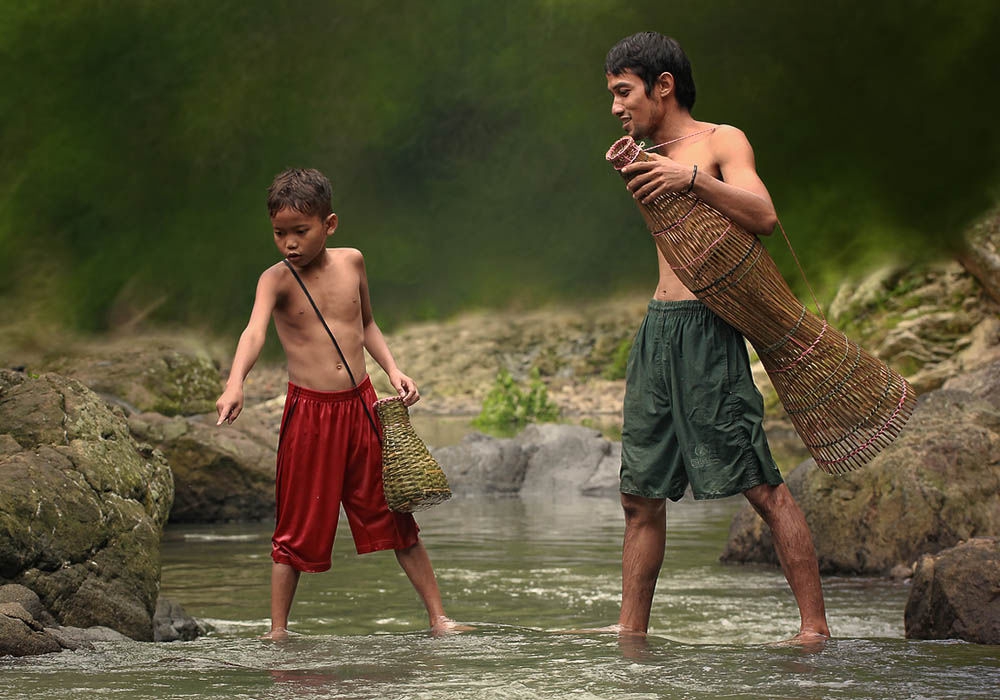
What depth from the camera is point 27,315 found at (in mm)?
12258

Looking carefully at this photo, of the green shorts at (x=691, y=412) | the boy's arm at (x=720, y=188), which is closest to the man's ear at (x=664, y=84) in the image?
the boy's arm at (x=720, y=188)

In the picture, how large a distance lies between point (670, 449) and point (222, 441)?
17.5ft

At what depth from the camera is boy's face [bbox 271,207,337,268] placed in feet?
12.1

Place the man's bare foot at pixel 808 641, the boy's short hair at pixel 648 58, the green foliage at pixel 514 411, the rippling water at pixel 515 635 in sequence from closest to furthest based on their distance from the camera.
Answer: the rippling water at pixel 515 635
the man's bare foot at pixel 808 641
the boy's short hair at pixel 648 58
the green foliage at pixel 514 411

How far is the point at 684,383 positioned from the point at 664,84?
0.79m

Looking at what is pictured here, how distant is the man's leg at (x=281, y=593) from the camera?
12.1 feet

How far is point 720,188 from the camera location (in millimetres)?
3203

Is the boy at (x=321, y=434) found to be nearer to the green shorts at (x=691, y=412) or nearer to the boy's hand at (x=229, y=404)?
the boy's hand at (x=229, y=404)

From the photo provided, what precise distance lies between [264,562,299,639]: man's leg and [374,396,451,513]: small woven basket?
0.35m

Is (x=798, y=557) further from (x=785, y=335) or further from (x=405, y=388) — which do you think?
(x=405, y=388)

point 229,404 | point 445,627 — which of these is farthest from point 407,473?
point 229,404

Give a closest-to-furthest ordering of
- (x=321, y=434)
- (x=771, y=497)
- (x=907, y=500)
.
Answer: (x=771, y=497) < (x=321, y=434) < (x=907, y=500)

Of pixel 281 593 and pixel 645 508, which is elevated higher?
pixel 645 508

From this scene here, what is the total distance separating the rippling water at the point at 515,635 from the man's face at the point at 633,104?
4.37ft
